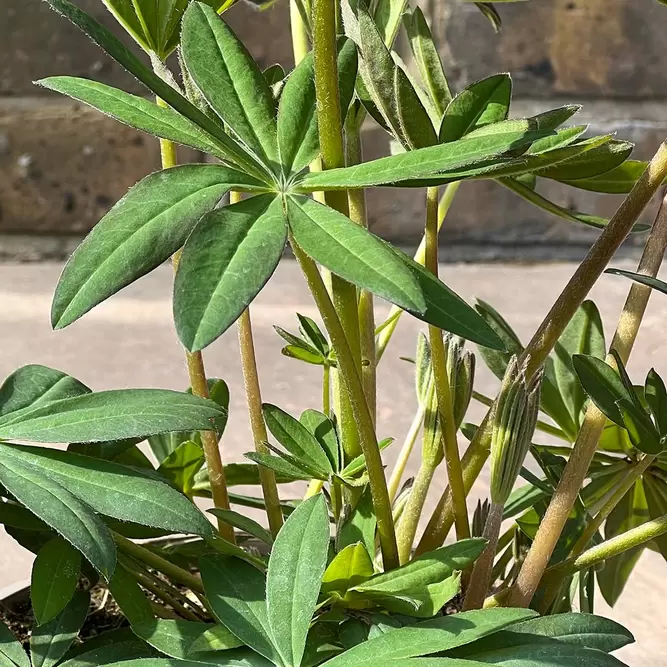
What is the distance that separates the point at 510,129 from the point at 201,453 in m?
0.19

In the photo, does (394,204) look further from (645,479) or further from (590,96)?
(645,479)

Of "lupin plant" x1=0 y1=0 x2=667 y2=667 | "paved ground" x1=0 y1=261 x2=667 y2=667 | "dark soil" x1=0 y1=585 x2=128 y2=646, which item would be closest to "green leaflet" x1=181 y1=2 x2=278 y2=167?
"lupin plant" x1=0 y1=0 x2=667 y2=667

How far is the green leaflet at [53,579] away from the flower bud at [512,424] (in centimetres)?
15

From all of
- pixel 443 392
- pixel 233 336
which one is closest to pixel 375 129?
pixel 233 336

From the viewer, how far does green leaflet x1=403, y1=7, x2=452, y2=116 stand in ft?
1.03

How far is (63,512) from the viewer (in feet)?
0.77

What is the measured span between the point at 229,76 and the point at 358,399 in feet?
0.35

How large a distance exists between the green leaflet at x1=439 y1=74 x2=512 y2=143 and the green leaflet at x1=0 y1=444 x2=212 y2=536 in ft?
0.48

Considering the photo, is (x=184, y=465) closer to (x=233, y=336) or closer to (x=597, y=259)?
(x=597, y=259)

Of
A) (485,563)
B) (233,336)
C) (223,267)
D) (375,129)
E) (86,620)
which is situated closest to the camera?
(223,267)

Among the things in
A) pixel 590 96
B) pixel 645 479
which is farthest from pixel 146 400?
pixel 590 96

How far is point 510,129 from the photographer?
0.27m

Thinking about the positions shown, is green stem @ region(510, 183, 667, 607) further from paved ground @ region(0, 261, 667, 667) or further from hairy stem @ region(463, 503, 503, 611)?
paved ground @ region(0, 261, 667, 667)

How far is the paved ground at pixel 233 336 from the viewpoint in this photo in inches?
33.7
